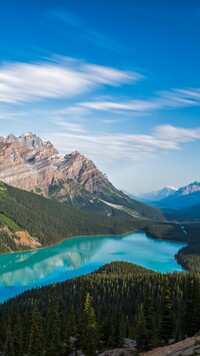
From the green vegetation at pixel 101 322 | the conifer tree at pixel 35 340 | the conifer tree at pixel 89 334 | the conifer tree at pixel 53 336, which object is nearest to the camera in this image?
the conifer tree at pixel 35 340

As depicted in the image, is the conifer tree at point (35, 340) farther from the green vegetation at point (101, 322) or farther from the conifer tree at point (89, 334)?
the conifer tree at point (89, 334)

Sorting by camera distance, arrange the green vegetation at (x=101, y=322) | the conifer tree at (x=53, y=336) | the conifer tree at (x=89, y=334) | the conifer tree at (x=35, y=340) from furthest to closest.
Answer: the conifer tree at (x=89, y=334) < the green vegetation at (x=101, y=322) < the conifer tree at (x=53, y=336) < the conifer tree at (x=35, y=340)

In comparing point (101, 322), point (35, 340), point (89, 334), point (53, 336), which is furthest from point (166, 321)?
point (101, 322)

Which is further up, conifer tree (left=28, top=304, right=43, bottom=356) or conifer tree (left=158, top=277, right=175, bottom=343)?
conifer tree (left=158, top=277, right=175, bottom=343)

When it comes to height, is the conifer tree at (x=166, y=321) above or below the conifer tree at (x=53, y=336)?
above

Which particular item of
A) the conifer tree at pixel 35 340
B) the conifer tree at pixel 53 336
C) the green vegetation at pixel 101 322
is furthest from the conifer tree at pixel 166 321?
the conifer tree at pixel 35 340

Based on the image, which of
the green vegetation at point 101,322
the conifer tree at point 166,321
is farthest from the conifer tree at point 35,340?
the conifer tree at point 166,321

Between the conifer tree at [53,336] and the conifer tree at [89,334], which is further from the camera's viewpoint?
the conifer tree at [89,334]

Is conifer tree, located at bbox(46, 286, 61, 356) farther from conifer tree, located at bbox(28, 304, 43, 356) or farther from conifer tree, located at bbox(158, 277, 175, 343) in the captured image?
conifer tree, located at bbox(158, 277, 175, 343)

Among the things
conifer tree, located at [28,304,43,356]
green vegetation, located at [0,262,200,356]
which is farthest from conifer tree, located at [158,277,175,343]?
conifer tree, located at [28,304,43,356]

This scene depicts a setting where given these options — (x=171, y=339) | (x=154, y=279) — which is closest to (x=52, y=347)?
(x=171, y=339)

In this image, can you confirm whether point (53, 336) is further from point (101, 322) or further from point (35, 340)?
point (101, 322)
